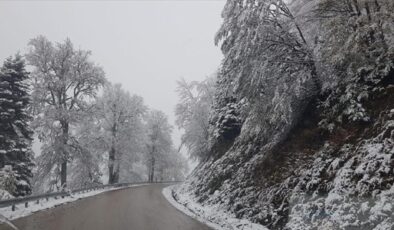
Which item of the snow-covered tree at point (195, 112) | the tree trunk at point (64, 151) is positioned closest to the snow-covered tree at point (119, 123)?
the snow-covered tree at point (195, 112)

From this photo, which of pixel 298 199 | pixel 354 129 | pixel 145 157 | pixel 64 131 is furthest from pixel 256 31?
pixel 145 157

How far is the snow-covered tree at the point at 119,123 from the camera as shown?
42156mm

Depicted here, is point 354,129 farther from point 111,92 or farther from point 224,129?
point 111,92

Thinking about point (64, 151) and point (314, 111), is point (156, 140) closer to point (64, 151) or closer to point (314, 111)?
point (64, 151)

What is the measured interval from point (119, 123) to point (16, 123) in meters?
21.2

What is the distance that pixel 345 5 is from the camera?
553 inches

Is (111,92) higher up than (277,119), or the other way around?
(111,92)

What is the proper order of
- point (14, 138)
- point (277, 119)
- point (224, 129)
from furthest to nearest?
point (224, 129)
point (14, 138)
point (277, 119)

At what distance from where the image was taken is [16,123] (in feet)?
72.1

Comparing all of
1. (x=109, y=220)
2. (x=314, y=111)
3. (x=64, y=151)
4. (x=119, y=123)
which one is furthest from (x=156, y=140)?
(x=314, y=111)

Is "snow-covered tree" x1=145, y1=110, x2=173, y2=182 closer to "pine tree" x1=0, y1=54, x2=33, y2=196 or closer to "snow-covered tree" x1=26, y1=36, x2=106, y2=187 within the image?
"snow-covered tree" x1=26, y1=36, x2=106, y2=187

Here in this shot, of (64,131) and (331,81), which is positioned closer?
(331,81)

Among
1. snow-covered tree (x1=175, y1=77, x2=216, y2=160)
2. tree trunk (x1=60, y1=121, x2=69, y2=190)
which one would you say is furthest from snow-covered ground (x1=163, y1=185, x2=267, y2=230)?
snow-covered tree (x1=175, y1=77, x2=216, y2=160)

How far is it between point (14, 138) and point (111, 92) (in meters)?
22.2
